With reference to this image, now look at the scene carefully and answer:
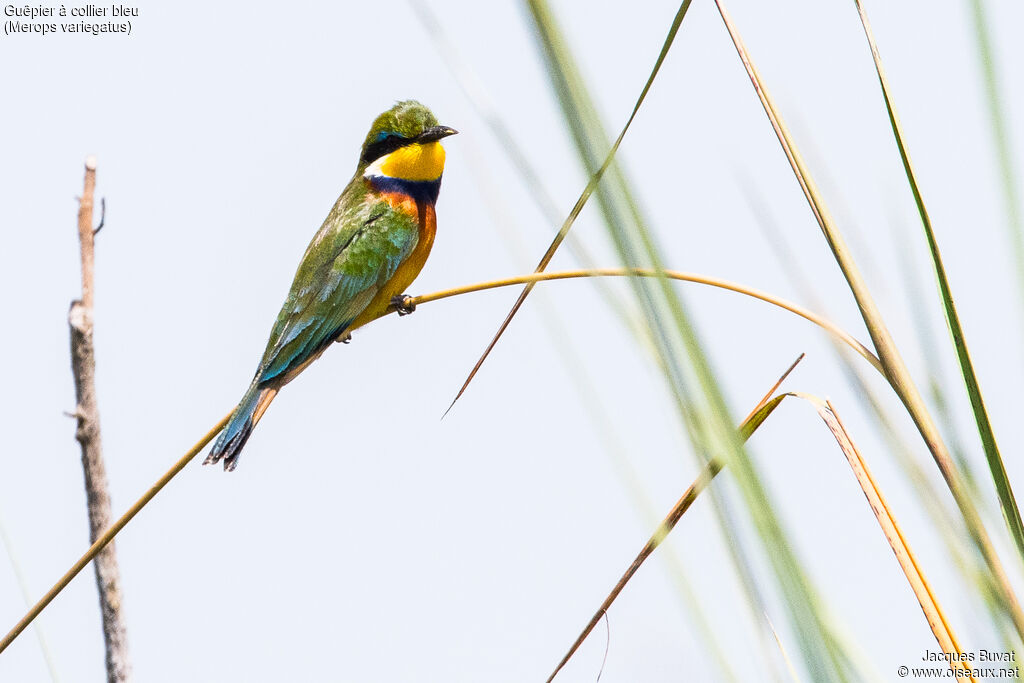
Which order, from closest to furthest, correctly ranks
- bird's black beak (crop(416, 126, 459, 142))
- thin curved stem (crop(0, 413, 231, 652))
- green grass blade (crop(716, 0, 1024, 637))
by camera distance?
green grass blade (crop(716, 0, 1024, 637)) → thin curved stem (crop(0, 413, 231, 652)) → bird's black beak (crop(416, 126, 459, 142))

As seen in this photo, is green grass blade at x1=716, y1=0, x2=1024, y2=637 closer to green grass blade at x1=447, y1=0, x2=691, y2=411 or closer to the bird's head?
green grass blade at x1=447, y1=0, x2=691, y2=411

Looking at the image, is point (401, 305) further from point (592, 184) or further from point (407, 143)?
point (592, 184)

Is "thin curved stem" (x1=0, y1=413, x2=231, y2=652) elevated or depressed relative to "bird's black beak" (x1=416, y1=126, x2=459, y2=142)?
depressed

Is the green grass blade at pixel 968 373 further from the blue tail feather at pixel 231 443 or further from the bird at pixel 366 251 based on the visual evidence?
the bird at pixel 366 251

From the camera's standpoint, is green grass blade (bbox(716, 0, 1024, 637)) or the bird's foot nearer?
green grass blade (bbox(716, 0, 1024, 637))

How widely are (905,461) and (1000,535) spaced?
10cm

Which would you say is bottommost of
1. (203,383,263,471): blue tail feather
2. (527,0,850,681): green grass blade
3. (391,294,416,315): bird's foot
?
Answer: (527,0,850,681): green grass blade

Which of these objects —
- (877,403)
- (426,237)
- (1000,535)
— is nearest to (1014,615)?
(1000,535)

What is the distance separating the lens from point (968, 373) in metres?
0.92

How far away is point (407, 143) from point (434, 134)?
0.17 meters

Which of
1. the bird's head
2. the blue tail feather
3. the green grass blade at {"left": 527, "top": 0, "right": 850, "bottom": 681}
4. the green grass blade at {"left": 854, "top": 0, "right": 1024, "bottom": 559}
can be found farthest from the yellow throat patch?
the green grass blade at {"left": 527, "top": 0, "right": 850, "bottom": 681}

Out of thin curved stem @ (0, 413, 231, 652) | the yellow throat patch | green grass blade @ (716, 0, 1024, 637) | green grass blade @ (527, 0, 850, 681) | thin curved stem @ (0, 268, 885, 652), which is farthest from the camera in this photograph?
the yellow throat patch

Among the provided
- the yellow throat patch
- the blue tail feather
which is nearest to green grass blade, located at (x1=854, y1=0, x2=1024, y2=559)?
the blue tail feather

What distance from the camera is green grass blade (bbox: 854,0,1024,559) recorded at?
0.87 m
